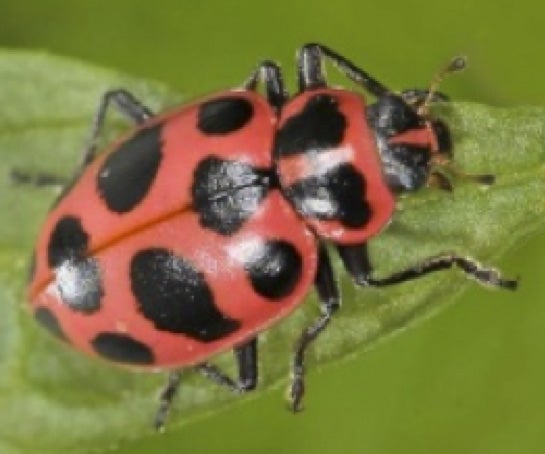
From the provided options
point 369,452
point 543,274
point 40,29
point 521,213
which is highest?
point 40,29

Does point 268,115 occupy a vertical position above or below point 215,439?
above

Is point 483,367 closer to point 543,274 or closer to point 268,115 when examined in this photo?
point 543,274

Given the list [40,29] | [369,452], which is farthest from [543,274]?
[40,29]

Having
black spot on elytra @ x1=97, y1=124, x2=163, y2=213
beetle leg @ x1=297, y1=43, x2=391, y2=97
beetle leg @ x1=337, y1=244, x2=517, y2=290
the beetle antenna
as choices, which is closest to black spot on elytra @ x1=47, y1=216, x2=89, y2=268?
black spot on elytra @ x1=97, y1=124, x2=163, y2=213

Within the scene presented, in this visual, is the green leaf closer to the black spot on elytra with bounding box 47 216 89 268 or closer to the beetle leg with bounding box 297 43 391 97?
the black spot on elytra with bounding box 47 216 89 268

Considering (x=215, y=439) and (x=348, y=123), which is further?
(x=215, y=439)

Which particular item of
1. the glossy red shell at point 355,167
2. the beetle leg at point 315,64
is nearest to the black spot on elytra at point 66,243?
the glossy red shell at point 355,167

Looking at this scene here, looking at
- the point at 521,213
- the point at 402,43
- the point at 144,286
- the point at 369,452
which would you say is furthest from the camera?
the point at 402,43

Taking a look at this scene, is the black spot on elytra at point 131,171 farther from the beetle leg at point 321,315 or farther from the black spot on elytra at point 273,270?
the beetle leg at point 321,315
